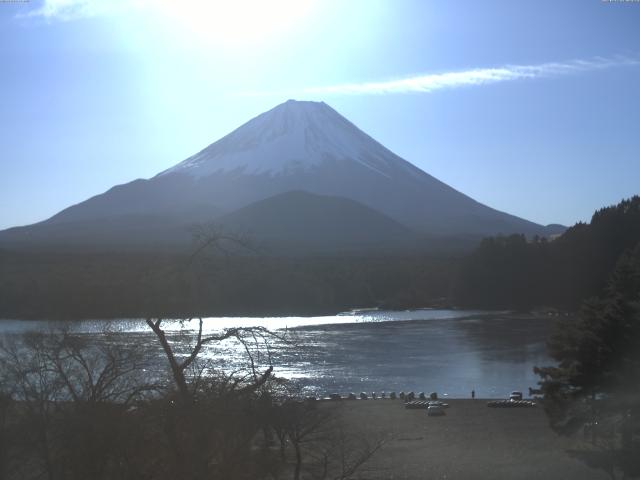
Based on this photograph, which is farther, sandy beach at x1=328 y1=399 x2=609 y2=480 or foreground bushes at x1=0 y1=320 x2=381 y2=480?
sandy beach at x1=328 y1=399 x2=609 y2=480

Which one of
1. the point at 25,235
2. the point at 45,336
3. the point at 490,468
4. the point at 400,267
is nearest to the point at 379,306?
the point at 400,267

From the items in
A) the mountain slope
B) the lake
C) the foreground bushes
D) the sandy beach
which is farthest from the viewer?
the mountain slope

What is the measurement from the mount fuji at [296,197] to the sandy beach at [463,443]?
4469 centimetres

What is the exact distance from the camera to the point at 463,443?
13156mm

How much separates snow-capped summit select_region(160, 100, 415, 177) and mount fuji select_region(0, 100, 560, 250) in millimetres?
110

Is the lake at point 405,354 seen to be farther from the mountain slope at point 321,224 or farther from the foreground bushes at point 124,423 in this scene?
the mountain slope at point 321,224

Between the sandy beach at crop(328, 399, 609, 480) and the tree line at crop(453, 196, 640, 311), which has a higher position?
the tree line at crop(453, 196, 640, 311)

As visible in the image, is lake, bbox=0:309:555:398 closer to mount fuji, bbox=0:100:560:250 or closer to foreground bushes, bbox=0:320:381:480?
foreground bushes, bbox=0:320:381:480

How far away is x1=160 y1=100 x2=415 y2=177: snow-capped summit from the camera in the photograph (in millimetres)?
91750

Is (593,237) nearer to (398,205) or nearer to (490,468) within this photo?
(490,468)

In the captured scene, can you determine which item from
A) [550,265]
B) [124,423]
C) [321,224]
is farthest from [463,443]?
[321,224]

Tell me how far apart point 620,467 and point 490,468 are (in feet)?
5.65

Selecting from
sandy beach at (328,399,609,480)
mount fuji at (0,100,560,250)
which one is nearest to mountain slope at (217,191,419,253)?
mount fuji at (0,100,560,250)

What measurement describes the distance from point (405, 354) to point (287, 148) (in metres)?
70.4
